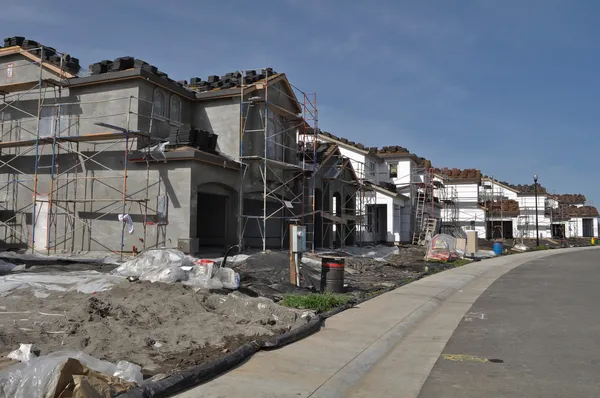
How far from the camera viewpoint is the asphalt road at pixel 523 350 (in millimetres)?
5809

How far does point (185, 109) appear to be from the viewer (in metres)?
22.2

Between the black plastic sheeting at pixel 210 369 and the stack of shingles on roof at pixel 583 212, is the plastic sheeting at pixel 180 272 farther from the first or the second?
the stack of shingles on roof at pixel 583 212

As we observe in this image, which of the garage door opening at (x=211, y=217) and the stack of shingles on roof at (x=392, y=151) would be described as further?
the stack of shingles on roof at (x=392, y=151)

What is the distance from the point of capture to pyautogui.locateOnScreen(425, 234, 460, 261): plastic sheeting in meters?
27.2

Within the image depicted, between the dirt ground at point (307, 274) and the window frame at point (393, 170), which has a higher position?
the window frame at point (393, 170)

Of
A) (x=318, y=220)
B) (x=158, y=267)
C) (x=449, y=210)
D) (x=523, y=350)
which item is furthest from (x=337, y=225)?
(x=449, y=210)

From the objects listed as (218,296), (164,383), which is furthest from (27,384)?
(218,296)

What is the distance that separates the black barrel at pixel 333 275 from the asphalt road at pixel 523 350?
3.32 meters

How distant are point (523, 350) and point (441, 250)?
67.0ft

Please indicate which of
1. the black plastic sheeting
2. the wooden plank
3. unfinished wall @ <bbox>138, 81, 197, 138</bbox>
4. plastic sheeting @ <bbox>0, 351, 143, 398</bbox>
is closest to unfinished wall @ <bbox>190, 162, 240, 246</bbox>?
unfinished wall @ <bbox>138, 81, 197, 138</bbox>

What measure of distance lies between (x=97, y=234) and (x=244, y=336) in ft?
45.6

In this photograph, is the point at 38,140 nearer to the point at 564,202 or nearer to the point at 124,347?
the point at 124,347

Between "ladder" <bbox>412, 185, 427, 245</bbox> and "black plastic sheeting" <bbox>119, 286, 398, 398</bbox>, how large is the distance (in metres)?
33.6

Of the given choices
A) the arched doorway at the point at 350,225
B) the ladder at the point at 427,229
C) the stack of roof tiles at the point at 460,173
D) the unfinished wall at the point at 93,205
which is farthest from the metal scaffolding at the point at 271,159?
the stack of roof tiles at the point at 460,173
